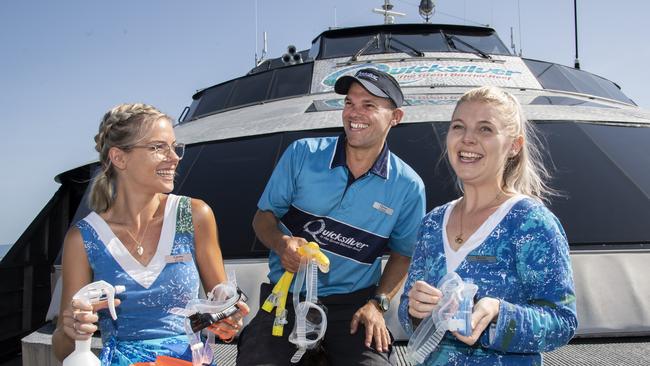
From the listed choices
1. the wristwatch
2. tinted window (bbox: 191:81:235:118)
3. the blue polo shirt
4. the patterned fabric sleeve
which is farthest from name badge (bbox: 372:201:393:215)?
tinted window (bbox: 191:81:235:118)

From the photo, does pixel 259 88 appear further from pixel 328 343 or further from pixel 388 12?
pixel 328 343

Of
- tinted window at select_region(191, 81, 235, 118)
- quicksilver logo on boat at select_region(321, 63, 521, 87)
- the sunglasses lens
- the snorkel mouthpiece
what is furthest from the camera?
tinted window at select_region(191, 81, 235, 118)

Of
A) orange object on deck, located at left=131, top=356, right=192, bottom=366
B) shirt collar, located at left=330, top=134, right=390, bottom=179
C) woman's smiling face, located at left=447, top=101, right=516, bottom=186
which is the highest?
woman's smiling face, located at left=447, top=101, right=516, bottom=186

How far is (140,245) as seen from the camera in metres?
2.35

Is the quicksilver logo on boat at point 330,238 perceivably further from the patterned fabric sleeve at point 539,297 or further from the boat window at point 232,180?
the patterned fabric sleeve at point 539,297

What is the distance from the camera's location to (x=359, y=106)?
2.72 meters

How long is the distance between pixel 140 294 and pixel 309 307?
707mm

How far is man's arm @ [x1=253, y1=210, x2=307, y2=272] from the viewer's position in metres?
2.28

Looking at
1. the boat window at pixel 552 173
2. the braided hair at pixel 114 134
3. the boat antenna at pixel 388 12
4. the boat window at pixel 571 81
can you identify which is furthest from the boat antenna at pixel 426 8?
the braided hair at pixel 114 134

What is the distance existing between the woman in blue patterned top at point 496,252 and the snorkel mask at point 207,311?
0.64 meters

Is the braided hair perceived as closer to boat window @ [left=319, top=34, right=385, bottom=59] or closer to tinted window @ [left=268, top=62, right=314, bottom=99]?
tinted window @ [left=268, top=62, right=314, bottom=99]

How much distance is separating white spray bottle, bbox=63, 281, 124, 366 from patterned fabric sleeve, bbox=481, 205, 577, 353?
1.30 meters

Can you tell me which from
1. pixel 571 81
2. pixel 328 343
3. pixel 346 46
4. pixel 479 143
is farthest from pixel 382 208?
pixel 346 46

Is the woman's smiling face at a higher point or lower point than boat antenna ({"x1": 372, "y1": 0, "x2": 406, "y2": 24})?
lower
